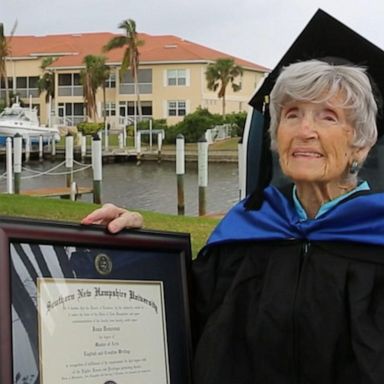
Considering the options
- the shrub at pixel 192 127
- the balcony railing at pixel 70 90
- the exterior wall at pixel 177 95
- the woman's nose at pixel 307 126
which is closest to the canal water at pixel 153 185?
the shrub at pixel 192 127

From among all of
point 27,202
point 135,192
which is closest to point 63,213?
point 27,202

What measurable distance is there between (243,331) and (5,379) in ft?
2.41

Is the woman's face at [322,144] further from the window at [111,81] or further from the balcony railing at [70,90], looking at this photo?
the balcony railing at [70,90]

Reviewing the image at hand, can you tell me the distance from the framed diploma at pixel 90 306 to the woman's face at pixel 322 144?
48cm

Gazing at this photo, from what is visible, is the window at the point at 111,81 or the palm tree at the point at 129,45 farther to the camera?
the window at the point at 111,81

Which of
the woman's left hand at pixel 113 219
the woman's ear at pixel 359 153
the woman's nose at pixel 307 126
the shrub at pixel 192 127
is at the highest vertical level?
the woman's nose at pixel 307 126

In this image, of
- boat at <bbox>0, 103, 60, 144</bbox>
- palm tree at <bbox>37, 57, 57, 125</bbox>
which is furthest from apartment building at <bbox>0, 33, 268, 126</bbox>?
boat at <bbox>0, 103, 60, 144</bbox>

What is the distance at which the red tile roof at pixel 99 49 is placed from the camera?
61.4 meters

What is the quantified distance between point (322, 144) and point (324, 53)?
0.40 meters

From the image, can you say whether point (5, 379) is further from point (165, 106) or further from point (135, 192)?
point (165, 106)

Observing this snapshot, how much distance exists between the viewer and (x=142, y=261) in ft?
8.29

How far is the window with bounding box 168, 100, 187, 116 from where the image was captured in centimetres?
6097

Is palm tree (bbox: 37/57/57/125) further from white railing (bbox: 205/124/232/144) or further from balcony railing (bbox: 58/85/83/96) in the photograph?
white railing (bbox: 205/124/232/144)

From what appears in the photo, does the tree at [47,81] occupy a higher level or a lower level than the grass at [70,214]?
higher
